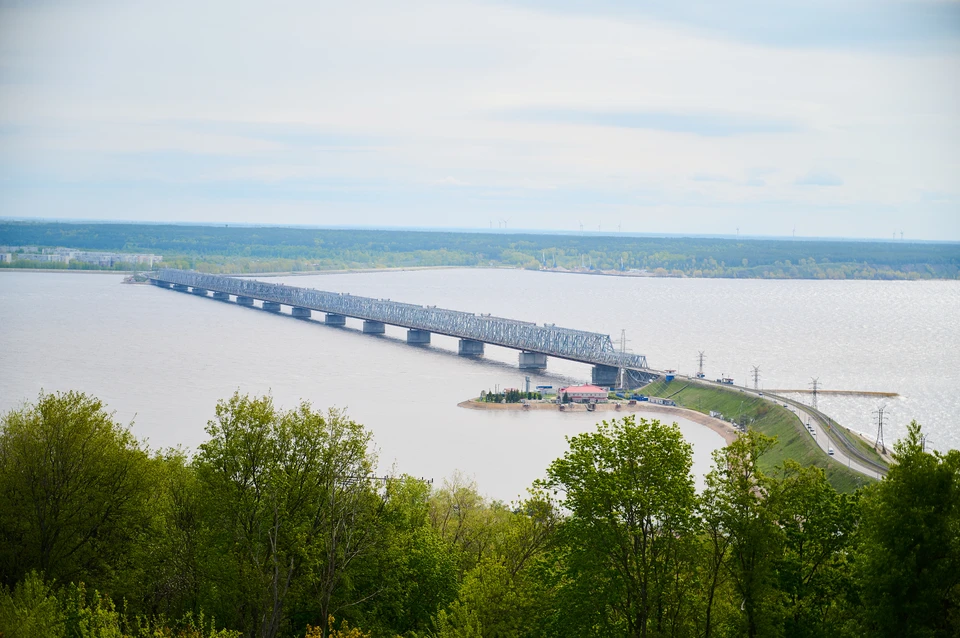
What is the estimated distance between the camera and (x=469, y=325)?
10562cm

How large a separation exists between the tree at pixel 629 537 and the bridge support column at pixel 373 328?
101 m

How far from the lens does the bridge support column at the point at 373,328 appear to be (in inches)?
4734

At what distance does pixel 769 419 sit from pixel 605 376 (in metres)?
23.3

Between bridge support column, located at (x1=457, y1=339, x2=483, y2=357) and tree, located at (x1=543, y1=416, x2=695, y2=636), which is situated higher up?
tree, located at (x1=543, y1=416, x2=695, y2=636)

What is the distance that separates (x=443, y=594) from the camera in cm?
2230

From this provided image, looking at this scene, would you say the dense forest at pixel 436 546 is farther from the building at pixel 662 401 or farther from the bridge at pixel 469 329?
the bridge at pixel 469 329

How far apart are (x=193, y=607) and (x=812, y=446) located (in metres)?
37.9

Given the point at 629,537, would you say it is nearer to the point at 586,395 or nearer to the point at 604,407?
the point at 604,407

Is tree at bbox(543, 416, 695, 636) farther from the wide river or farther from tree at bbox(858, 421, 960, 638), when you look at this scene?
the wide river

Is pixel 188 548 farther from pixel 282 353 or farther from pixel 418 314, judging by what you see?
pixel 418 314

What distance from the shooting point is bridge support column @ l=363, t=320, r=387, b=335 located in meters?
120

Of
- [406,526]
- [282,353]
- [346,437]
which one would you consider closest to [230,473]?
[346,437]

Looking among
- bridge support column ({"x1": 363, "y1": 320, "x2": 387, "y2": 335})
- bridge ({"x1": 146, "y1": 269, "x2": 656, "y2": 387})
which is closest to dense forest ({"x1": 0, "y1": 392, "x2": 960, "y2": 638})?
bridge ({"x1": 146, "y1": 269, "x2": 656, "y2": 387})

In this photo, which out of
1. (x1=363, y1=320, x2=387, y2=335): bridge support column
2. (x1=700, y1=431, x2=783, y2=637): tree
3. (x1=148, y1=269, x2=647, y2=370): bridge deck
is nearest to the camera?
(x1=700, y1=431, x2=783, y2=637): tree
